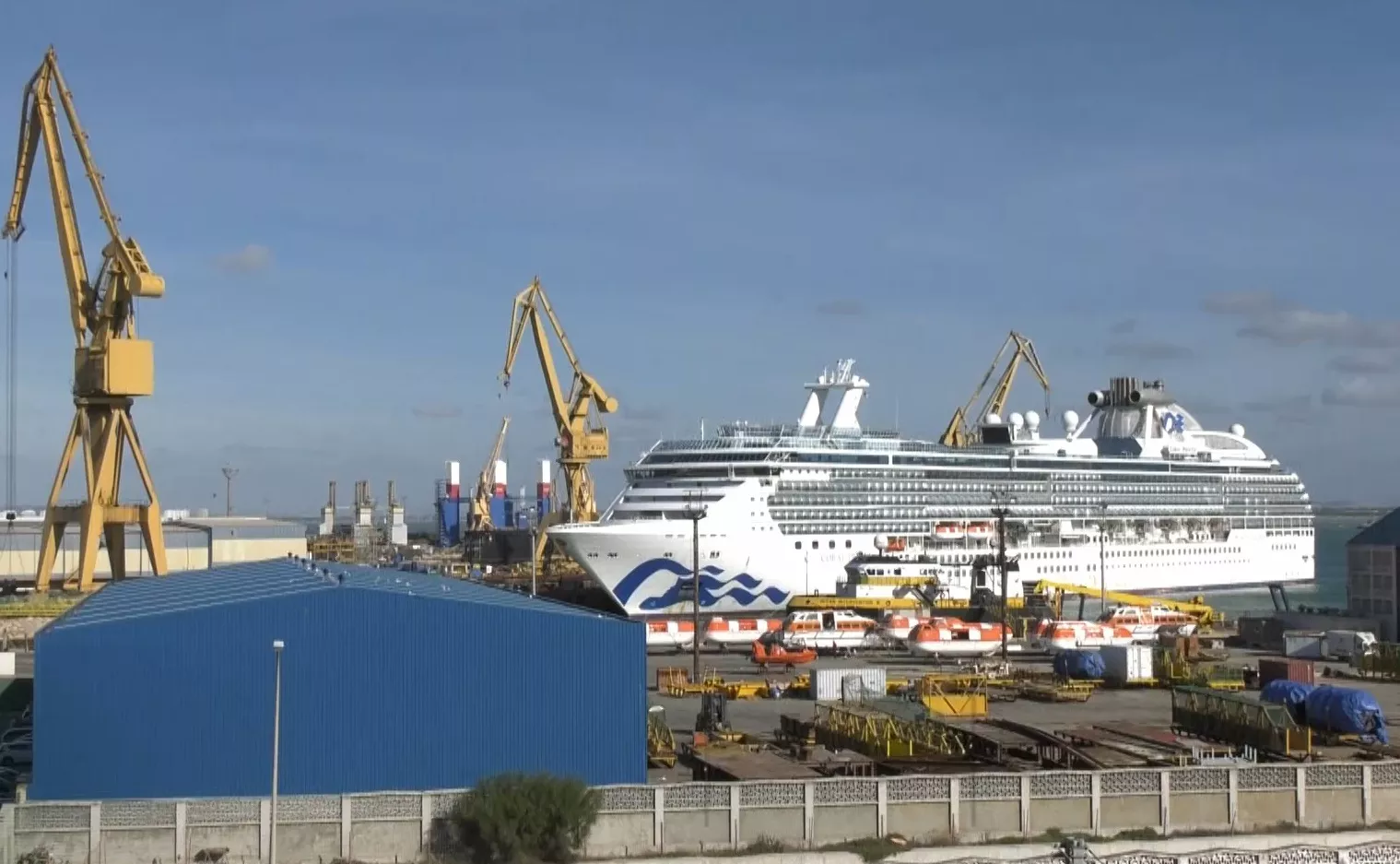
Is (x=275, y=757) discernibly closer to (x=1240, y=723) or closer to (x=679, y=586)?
(x=1240, y=723)

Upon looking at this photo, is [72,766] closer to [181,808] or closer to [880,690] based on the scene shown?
[181,808]

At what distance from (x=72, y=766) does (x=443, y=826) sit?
539cm

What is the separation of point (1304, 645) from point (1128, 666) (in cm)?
1227

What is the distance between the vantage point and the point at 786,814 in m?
22.4

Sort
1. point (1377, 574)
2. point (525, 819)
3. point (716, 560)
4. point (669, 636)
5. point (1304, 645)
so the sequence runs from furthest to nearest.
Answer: point (716, 560)
point (1377, 574)
point (669, 636)
point (1304, 645)
point (525, 819)

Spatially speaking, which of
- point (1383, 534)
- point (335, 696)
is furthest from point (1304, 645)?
point (335, 696)

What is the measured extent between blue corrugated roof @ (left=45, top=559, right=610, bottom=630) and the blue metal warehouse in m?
0.31

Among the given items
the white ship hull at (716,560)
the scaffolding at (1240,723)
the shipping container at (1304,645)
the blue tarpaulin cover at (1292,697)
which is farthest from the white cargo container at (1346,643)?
the white ship hull at (716,560)

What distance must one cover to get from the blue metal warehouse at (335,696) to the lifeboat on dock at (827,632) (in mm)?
27478

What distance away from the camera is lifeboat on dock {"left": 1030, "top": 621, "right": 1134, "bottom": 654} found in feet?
170

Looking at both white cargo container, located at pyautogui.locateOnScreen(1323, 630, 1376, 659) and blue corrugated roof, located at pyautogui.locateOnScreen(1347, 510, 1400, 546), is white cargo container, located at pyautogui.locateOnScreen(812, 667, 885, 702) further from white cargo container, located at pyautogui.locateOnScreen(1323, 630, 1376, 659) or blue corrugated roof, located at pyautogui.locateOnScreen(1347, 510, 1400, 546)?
blue corrugated roof, located at pyautogui.locateOnScreen(1347, 510, 1400, 546)

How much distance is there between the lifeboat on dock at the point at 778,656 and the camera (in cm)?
4756

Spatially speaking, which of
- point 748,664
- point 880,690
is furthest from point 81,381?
point 880,690

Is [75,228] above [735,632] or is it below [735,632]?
above
